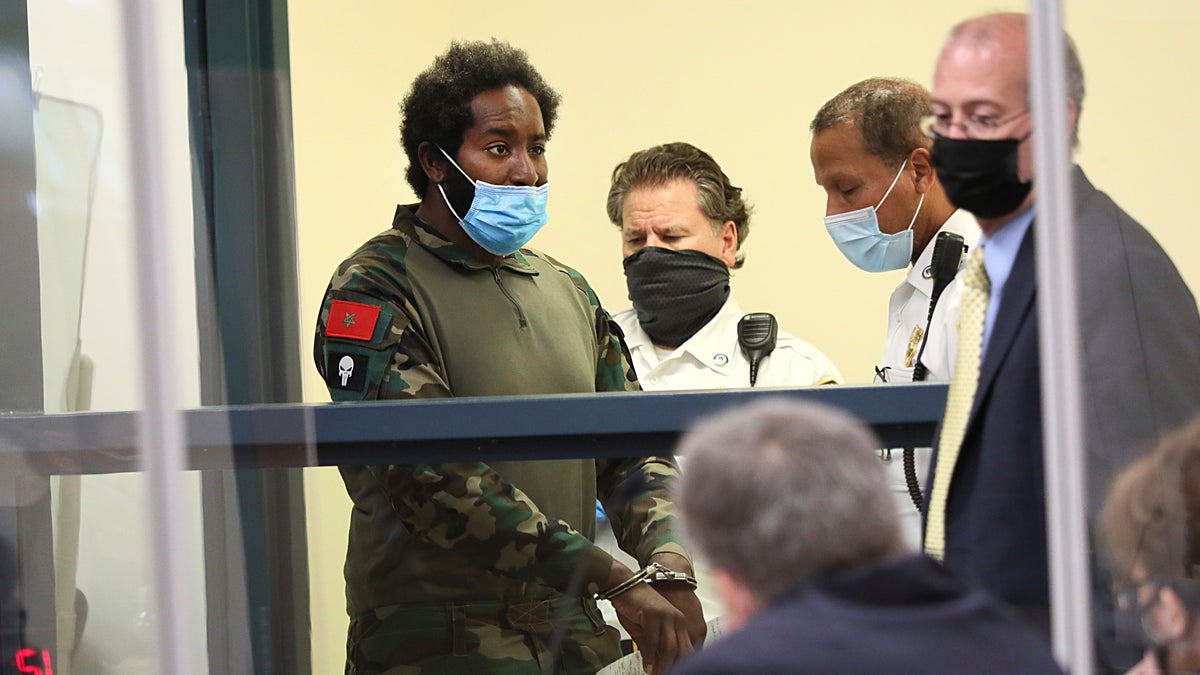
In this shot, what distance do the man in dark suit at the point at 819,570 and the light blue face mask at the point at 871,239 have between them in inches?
73.7

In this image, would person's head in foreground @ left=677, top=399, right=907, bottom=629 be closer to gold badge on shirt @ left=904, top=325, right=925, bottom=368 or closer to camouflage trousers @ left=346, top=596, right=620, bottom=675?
camouflage trousers @ left=346, top=596, right=620, bottom=675

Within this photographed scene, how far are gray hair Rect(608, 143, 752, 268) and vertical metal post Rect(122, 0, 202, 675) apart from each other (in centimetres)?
181

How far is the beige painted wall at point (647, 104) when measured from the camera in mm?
4430

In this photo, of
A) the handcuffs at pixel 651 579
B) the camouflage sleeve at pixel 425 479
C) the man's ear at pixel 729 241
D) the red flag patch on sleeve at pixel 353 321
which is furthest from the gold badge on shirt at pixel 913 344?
the red flag patch on sleeve at pixel 353 321

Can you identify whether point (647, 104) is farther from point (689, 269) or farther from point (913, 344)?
point (913, 344)

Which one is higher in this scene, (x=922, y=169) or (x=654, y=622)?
(x=922, y=169)

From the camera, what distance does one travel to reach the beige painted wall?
4430 mm

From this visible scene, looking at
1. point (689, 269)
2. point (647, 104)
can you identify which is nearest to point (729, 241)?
point (689, 269)

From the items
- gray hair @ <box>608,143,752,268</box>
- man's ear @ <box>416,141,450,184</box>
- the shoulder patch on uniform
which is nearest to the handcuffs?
the shoulder patch on uniform

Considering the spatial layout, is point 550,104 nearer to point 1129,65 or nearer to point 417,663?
point 417,663

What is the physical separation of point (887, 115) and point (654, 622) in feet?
4.33

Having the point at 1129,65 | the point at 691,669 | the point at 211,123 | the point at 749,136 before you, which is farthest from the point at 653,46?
the point at 691,669

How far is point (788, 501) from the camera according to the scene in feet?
3.75

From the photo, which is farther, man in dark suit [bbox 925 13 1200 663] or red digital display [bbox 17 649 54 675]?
red digital display [bbox 17 649 54 675]
